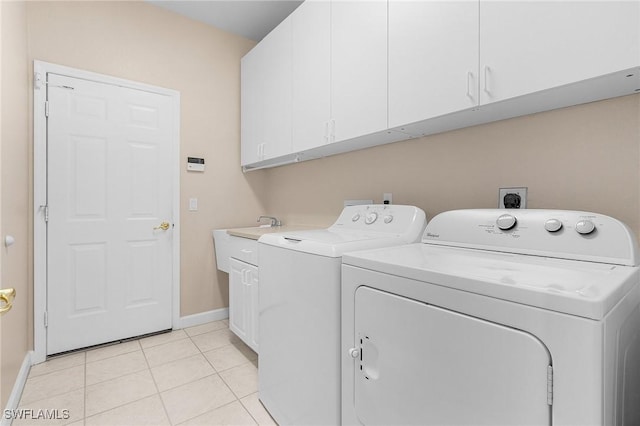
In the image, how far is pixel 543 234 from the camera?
106cm

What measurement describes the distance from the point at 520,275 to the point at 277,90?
2.14m

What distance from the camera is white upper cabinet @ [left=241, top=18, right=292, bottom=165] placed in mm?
2311

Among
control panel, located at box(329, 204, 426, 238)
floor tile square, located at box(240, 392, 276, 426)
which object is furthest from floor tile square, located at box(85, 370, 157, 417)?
control panel, located at box(329, 204, 426, 238)

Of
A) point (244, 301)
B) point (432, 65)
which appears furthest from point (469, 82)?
point (244, 301)

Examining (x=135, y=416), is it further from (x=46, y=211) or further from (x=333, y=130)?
(x=333, y=130)

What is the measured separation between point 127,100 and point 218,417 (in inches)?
92.3

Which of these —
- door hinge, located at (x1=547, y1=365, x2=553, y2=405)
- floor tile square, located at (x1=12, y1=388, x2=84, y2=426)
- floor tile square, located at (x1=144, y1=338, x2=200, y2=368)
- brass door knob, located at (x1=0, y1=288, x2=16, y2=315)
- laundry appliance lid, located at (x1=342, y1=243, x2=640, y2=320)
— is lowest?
floor tile square, located at (x1=12, y1=388, x2=84, y2=426)

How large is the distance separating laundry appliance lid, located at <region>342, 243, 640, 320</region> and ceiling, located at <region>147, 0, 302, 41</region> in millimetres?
2402

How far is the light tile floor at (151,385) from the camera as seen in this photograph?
160cm

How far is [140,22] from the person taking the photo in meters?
2.53

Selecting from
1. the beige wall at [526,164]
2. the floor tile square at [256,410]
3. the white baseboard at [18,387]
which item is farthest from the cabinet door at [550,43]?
the white baseboard at [18,387]

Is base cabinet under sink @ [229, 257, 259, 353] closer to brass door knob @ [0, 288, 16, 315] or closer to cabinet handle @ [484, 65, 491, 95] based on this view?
brass door knob @ [0, 288, 16, 315]

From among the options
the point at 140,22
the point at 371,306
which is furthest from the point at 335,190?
the point at 140,22

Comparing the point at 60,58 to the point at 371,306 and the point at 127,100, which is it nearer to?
the point at 127,100
